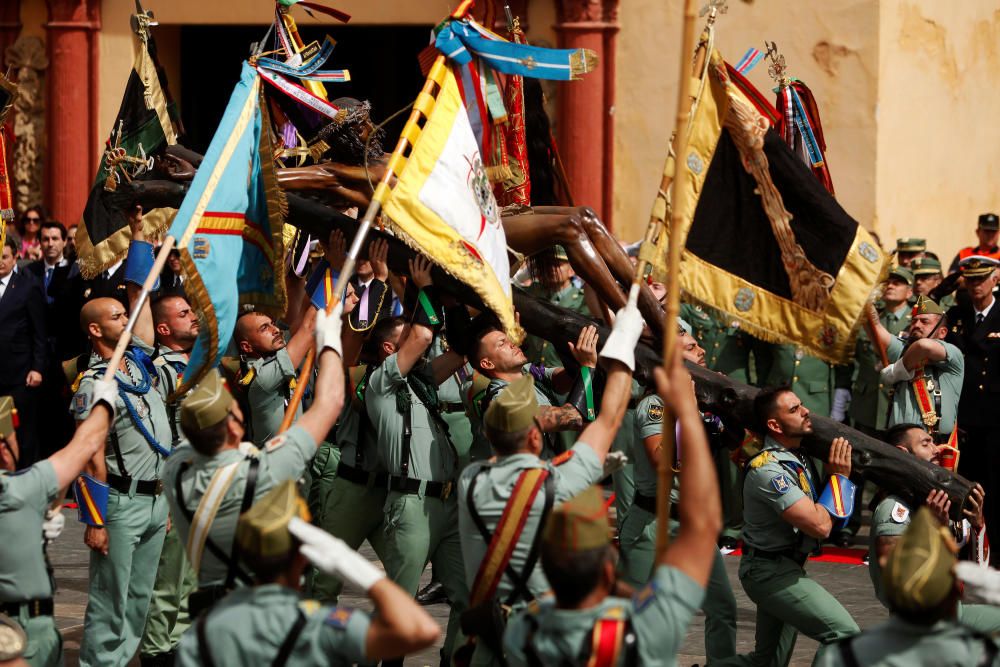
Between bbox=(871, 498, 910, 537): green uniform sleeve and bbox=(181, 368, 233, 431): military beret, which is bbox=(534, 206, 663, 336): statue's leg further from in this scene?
bbox=(181, 368, 233, 431): military beret

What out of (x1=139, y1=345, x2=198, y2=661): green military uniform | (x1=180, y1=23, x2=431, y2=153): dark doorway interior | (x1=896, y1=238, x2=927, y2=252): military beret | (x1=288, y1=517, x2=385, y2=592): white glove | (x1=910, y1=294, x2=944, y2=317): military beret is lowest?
(x1=139, y1=345, x2=198, y2=661): green military uniform

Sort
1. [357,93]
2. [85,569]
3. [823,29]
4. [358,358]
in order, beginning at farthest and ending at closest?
[357,93] → [823,29] → [85,569] → [358,358]

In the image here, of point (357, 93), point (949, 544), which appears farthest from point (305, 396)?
point (357, 93)

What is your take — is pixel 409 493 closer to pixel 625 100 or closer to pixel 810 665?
pixel 810 665

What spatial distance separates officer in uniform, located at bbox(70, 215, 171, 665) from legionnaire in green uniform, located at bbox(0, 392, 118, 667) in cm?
171

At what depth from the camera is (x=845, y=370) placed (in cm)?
1268

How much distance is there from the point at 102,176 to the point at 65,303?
538cm

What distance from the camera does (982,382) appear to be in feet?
37.8

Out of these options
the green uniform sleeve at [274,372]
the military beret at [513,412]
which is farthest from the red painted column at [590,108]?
the military beret at [513,412]

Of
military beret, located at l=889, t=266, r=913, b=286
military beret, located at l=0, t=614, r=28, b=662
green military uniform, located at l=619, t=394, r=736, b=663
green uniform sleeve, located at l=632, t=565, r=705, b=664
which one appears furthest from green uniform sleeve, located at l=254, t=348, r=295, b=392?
military beret, located at l=889, t=266, r=913, b=286

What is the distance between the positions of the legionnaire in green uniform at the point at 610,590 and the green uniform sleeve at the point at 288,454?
1.28 metres

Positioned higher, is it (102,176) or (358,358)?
(102,176)

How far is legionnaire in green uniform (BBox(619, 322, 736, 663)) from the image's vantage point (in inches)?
304

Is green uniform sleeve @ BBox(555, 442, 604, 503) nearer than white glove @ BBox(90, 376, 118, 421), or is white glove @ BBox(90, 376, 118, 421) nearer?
green uniform sleeve @ BBox(555, 442, 604, 503)
